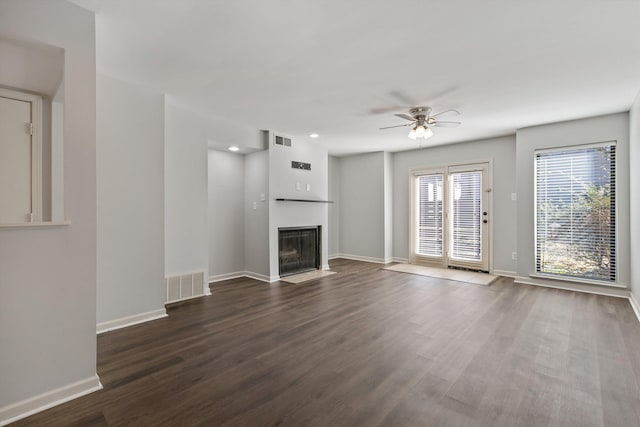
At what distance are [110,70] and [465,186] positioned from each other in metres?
6.01

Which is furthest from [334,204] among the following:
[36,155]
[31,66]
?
[31,66]

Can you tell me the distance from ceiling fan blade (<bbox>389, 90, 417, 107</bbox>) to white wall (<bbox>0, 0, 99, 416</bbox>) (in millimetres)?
2843

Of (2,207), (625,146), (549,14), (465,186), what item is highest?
(549,14)

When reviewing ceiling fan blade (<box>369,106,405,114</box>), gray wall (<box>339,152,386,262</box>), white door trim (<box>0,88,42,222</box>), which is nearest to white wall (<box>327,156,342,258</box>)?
gray wall (<box>339,152,386,262</box>)

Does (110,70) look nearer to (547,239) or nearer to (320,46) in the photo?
(320,46)

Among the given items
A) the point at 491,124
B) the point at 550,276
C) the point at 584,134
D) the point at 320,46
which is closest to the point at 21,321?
the point at 320,46

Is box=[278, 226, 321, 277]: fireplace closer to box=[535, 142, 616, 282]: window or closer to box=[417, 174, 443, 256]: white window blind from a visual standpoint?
box=[417, 174, 443, 256]: white window blind

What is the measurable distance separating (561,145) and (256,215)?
5052mm

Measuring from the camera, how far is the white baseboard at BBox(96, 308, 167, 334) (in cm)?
305

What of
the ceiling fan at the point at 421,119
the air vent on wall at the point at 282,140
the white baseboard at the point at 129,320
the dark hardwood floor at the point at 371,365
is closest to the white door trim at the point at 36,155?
the white baseboard at the point at 129,320

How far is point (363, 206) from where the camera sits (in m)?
7.37

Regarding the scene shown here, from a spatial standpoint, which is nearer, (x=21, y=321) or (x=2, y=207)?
(x=21, y=321)

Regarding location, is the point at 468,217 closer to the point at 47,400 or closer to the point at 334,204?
the point at 334,204

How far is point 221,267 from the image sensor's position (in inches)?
207
